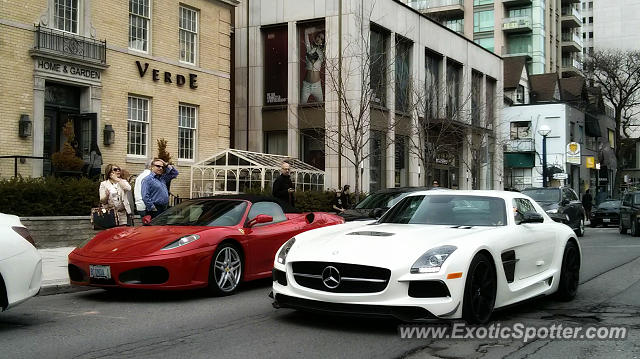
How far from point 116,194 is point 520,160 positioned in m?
44.1

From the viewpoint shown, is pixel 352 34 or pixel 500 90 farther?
pixel 500 90

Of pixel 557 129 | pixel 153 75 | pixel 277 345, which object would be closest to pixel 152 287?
pixel 277 345

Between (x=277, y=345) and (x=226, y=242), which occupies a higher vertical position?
(x=226, y=242)

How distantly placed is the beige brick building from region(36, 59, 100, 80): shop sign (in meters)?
0.03

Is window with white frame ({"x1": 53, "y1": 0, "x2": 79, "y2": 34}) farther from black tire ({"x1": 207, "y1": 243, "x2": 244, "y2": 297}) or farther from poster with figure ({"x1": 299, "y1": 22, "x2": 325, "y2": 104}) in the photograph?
black tire ({"x1": 207, "y1": 243, "x2": 244, "y2": 297})

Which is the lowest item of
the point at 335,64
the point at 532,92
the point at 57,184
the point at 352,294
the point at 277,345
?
the point at 277,345

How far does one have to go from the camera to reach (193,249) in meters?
7.92

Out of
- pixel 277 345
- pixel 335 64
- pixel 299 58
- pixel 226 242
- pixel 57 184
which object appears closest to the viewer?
pixel 277 345

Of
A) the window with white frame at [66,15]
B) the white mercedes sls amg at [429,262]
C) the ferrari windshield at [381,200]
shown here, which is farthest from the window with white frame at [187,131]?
the white mercedes sls amg at [429,262]

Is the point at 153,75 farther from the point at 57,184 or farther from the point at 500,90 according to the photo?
the point at 500,90

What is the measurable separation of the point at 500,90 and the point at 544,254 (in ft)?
120

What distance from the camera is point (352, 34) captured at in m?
25.7

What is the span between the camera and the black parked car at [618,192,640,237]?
2091 centimetres

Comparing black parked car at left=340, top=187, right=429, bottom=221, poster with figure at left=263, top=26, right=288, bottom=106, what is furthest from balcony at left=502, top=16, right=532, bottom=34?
black parked car at left=340, top=187, right=429, bottom=221
